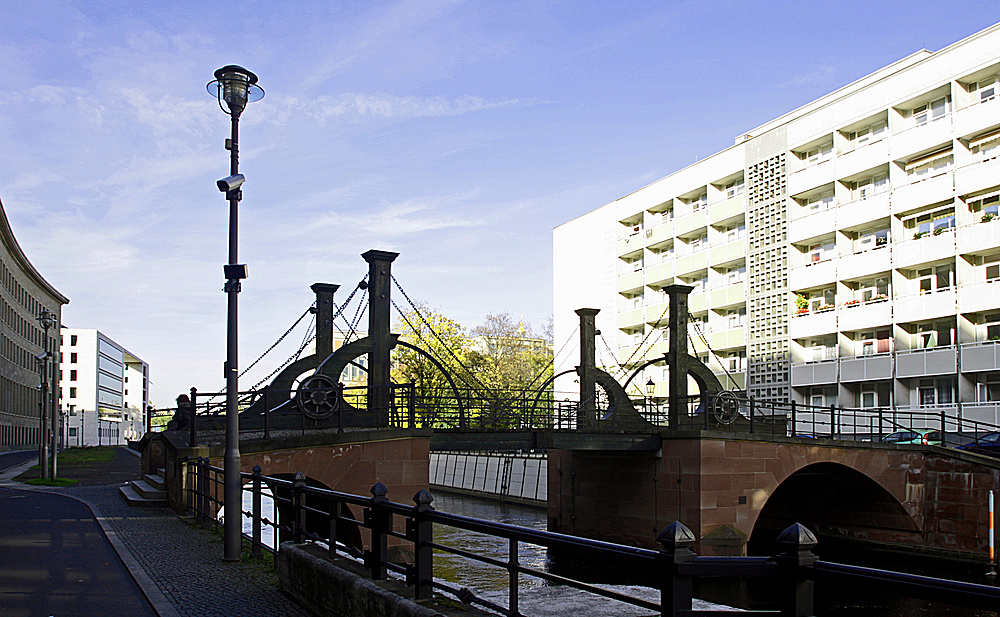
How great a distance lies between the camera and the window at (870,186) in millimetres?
41375

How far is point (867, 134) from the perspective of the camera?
1688 inches

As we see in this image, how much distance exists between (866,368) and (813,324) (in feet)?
12.9

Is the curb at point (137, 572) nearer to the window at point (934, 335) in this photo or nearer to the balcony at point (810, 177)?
the window at point (934, 335)

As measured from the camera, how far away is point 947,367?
36969 millimetres

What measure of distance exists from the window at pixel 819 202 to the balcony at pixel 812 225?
499mm

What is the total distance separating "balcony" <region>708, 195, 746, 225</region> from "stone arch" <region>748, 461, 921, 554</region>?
2220cm

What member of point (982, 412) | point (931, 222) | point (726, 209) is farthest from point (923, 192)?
point (726, 209)

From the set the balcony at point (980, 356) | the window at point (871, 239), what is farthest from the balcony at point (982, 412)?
the window at point (871, 239)

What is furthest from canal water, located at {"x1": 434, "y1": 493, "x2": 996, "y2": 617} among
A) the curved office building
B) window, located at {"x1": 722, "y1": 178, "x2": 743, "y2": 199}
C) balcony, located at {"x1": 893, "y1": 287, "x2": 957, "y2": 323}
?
the curved office building

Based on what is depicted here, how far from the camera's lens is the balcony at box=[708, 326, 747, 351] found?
162 ft

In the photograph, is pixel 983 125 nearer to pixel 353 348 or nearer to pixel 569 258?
pixel 353 348

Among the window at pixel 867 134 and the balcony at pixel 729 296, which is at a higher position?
the window at pixel 867 134

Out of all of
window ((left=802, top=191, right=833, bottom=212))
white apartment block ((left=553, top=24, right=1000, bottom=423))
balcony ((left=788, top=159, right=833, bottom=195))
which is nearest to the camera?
white apartment block ((left=553, top=24, right=1000, bottom=423))

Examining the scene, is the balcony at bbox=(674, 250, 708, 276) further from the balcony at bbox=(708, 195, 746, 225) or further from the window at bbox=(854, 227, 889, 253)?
the window at bbox=(854, 227, 889, 253)
